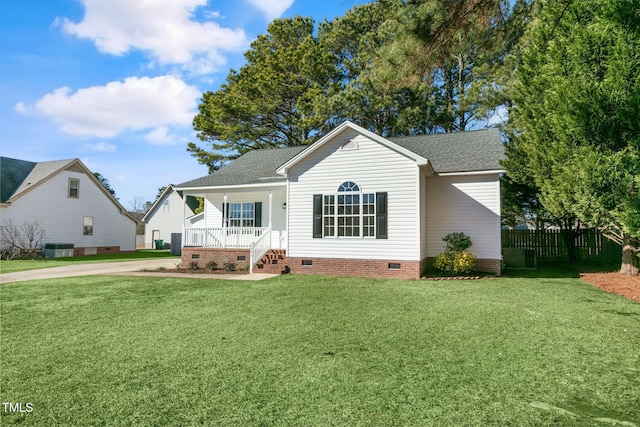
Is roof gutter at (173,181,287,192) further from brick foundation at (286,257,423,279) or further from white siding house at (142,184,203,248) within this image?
white siding house at (142,184,203,248)

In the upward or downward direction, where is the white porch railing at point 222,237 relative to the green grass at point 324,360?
upward

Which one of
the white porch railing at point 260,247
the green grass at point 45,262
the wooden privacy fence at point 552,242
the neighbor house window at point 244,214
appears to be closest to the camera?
the white porch railing at point 260,247

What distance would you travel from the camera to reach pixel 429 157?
14305 millimetres

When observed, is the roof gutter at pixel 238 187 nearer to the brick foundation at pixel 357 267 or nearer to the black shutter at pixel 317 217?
the black shutter at pixel 317 217

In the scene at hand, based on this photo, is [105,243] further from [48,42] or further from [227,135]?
[48,42]

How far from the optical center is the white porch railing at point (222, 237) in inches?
562

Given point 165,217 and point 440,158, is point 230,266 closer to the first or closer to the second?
point 440,158

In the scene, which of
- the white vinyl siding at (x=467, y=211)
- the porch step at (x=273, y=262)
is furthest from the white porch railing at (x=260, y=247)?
the white vinyl siding at (x=467, y=211)

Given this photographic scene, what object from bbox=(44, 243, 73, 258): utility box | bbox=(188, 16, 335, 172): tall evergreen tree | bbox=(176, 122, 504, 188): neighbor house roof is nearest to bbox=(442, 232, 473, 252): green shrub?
bbox=(176, 122, 504, 188): neighbor house roof

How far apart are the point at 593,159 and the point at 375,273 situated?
7.01m

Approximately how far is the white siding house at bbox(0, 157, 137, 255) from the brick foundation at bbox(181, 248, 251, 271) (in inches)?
579

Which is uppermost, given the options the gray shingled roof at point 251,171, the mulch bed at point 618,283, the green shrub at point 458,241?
the gray shingled roof at point 251,171

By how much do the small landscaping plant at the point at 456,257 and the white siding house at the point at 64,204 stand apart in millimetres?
24430

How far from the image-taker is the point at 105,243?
26.0m
